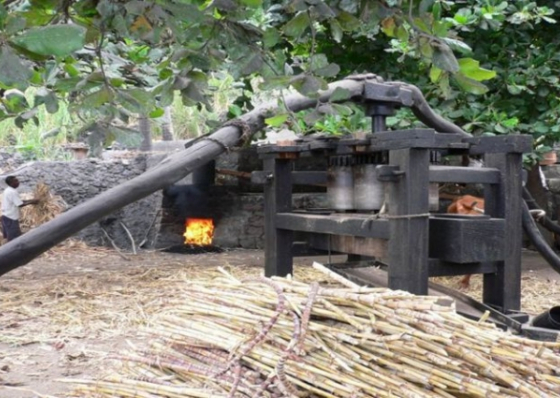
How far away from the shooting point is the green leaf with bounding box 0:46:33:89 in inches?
60.6

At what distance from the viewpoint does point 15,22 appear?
4.88 feet

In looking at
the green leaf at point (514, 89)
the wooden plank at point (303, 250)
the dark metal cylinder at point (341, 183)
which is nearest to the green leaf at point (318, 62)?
the dark metal cylinder at point (341, 183)

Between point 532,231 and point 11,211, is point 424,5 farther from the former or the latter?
point 11,211

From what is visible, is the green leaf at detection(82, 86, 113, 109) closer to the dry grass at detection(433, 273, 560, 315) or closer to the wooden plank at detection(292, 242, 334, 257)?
the wooden plank at detection(292, 242, 334, 257)

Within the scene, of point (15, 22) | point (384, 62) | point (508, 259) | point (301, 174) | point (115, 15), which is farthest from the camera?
point (384, 62)

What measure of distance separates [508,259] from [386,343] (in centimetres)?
188

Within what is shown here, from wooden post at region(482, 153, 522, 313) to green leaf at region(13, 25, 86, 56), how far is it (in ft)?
9.45

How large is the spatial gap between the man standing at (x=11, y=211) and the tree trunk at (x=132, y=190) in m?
5.85

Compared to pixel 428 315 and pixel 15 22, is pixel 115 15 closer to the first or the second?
A: pixel 15 22

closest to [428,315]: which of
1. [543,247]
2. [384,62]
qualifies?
[543,247]

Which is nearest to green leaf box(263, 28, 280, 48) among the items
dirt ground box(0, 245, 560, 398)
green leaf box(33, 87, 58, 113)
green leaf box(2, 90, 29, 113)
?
green leaf box(33, 87, 58, 113)

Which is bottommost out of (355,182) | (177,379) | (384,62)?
(177,379)

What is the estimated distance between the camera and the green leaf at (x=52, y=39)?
146 cm

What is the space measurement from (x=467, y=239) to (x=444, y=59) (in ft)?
4.99
